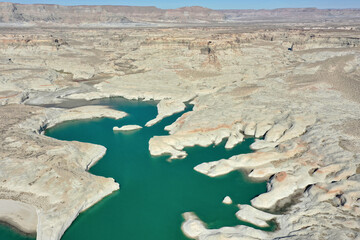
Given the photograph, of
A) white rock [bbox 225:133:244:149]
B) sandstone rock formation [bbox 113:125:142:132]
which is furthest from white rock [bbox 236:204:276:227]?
sandstone rock formation [bbox 113:125:142:132]

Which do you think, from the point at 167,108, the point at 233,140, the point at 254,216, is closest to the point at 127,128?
the point at 167,108

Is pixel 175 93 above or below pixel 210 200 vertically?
above

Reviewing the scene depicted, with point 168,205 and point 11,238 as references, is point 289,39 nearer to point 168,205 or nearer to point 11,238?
point 168,205

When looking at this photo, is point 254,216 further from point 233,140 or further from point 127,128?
point 127,128

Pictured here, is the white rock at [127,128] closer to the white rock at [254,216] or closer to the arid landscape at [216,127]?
the arid landscape at [216,127]

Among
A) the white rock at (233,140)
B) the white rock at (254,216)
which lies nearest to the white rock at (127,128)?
the white rock at (233,140)

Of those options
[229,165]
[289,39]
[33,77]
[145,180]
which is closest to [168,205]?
[145,180]

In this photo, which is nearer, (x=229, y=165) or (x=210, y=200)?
(x=210, y=200)
